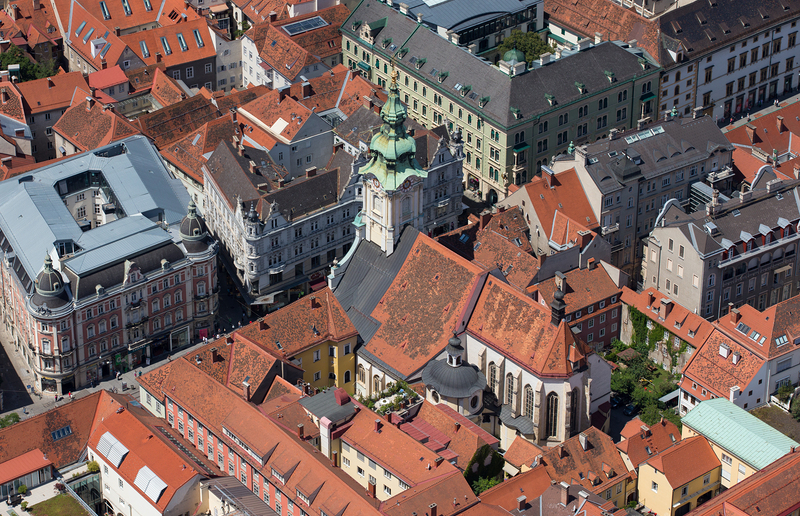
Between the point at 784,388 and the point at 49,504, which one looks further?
the point at 784,388

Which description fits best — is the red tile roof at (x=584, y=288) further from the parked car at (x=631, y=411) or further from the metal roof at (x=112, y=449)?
the metal roof at (x=112, y=449)

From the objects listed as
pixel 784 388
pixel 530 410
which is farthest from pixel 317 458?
pixel 784 388

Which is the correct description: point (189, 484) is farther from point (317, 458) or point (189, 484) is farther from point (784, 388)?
point (784, 388)

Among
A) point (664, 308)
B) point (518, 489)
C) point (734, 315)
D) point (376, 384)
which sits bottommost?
point (376, 384)

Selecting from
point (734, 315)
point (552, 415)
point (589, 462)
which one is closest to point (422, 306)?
point (552, 415)

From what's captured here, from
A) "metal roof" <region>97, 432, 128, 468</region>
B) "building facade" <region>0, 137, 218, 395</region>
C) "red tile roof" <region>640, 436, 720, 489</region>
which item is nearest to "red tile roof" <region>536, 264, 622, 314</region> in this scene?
"red tile roof" <region>640, 436, 720, 489</region>

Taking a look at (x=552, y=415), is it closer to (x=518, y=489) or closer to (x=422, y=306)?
(x=518, y=489)
